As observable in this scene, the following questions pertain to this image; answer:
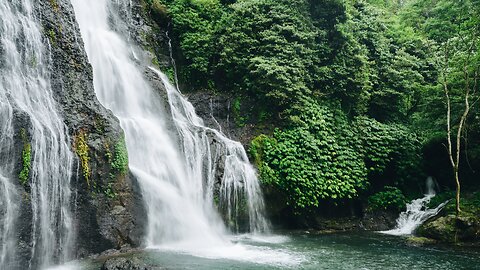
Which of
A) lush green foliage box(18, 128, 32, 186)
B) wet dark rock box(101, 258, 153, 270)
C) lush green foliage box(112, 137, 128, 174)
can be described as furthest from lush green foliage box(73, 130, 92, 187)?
wet dark rock box(101, 258, 153, 270)

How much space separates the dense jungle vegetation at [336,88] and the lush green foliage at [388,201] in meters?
0.05

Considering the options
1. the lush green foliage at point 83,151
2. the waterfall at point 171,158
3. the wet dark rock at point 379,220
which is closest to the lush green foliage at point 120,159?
the waterfall at point 171,158

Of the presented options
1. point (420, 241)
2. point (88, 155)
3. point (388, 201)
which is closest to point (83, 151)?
point (88, 155)

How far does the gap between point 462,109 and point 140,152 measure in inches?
441

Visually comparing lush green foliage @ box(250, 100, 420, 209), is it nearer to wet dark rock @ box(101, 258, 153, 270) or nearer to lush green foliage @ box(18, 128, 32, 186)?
wet dark rock @ box(101, 258, 153, 270)

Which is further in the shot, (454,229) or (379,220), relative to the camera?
(379,220)

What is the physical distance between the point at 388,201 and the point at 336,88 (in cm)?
486

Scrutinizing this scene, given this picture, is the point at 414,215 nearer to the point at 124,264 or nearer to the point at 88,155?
the point at 124,264

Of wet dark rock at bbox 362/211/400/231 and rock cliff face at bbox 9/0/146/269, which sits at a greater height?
rock cliff face at bbox 9/0/146/269

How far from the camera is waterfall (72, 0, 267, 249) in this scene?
35.4 ft

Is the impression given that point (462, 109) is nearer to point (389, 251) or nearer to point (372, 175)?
point (372, 175)

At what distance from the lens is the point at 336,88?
52.5 feet

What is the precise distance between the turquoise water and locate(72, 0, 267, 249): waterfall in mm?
978

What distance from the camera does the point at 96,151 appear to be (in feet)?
31.0
